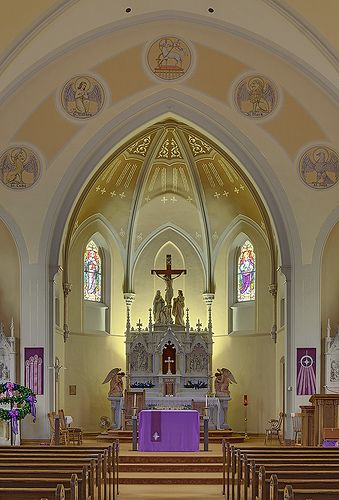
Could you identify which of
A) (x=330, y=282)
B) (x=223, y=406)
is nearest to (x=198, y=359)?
(x=223, y=406)

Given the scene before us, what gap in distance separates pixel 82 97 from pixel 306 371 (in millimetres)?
8660

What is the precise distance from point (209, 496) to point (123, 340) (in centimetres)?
1504

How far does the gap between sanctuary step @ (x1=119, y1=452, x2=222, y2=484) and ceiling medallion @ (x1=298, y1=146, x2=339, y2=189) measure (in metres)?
7.90

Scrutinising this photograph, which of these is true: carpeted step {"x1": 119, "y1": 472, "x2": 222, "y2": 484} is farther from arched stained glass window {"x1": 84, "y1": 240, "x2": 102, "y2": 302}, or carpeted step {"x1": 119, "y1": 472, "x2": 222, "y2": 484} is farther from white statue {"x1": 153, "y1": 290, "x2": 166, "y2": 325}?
arched stained glass window {"x1": 84, "y1": 240, "x2": 102, "y2": 302}

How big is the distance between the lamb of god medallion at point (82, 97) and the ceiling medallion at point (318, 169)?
17.3 feet

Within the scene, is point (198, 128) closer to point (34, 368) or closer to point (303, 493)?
point (34, 368)

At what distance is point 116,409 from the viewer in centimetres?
2622

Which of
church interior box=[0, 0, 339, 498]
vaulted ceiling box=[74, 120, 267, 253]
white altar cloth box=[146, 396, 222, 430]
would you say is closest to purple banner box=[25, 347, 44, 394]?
church interior box=[0, 0, 339, 498]

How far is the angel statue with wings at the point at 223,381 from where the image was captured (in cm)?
2645

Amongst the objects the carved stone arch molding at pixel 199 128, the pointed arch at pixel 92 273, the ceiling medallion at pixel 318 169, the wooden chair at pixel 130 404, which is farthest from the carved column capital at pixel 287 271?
the pointed arch at pixel 92 273

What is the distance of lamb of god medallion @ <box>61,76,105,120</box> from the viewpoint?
75.2 ft

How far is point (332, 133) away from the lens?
76.1ft

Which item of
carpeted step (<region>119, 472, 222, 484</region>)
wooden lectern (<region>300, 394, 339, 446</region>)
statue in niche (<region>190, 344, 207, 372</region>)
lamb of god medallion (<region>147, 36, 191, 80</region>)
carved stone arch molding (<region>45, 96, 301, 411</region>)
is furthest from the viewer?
statue in niche (<region>190, 344, 207, 372</region>)

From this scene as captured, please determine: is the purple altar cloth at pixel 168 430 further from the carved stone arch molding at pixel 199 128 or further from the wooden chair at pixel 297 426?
the carved stone arch molding at pixel 199 128
